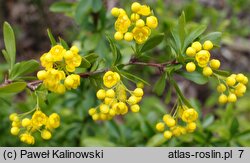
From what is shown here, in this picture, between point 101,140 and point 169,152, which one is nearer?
point 169,152

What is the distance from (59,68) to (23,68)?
330 mm

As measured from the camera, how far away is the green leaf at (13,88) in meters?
1.91

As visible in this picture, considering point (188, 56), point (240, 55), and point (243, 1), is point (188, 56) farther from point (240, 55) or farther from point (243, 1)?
point (240, 55)

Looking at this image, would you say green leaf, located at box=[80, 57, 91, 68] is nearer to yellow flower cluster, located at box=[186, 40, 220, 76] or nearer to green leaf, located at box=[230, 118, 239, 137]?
yellow flower cluster, located at box=[186, 40, 220, 76]

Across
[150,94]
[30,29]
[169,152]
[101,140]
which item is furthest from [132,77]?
[30,29]

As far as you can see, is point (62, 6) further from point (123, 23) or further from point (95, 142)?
point (123, 23)

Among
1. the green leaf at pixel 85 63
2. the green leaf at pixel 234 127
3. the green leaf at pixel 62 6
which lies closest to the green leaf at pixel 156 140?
the green leaf at pixel 234 127

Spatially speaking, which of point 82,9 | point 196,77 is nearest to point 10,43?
point 82,9

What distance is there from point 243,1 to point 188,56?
102 inches

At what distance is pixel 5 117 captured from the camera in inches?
128

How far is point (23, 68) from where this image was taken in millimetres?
2088

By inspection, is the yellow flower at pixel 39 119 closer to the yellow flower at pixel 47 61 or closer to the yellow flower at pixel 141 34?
the yellow flower at pixel 47 61

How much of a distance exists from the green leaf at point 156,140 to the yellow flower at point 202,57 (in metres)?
1.04

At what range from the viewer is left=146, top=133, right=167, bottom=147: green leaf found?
2.75 meters
